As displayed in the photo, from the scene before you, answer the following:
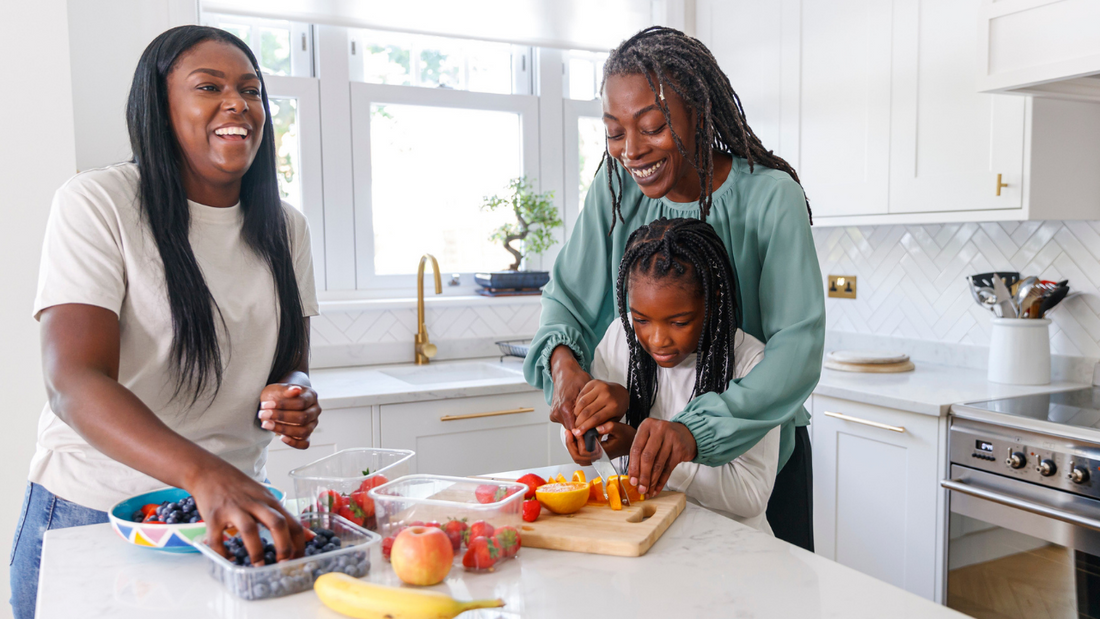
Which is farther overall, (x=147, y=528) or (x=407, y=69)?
(x=407, y=69)

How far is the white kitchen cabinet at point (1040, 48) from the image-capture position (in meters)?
1.88

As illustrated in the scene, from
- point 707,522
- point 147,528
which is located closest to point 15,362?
point 147,528

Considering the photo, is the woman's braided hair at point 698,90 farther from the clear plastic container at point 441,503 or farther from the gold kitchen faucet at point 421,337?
the gold kitchen faucet at point 421,337

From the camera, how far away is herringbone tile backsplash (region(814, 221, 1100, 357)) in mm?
2420

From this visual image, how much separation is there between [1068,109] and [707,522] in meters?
1.88

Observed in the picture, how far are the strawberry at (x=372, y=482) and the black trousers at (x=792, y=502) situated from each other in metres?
0.72

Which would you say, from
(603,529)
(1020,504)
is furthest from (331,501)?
(1020,504)

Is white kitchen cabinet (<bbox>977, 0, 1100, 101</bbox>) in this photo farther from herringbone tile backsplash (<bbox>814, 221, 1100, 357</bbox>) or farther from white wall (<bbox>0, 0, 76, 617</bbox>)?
white wall (<bbox>0, 0, 76, 617</bbox>)

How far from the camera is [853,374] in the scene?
2.67 metres

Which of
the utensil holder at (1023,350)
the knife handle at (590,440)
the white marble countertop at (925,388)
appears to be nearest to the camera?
the knife handle at (590,440)

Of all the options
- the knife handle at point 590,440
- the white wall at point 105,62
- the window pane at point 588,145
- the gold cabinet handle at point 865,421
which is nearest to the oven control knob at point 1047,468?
the gold cabinet handle at point 865,421

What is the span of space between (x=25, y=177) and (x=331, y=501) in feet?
4.78

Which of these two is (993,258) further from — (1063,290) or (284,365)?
(284,365)

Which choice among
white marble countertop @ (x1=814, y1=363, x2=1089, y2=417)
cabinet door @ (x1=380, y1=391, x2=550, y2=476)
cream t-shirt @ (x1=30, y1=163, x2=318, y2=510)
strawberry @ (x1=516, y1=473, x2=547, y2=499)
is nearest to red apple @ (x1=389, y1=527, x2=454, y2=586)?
strawberry @ (x1=516, y1=473, x2=547, y2=499)
